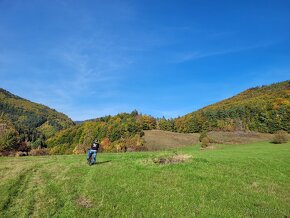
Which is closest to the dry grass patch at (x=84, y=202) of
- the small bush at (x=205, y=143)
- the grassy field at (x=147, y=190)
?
the grassy field at (x=147, y=190)

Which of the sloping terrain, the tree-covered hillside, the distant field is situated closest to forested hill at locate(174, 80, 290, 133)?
the distant field

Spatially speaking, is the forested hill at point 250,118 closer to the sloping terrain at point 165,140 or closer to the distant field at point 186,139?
the distant field at point 186,139

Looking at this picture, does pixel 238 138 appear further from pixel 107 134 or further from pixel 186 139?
pixel 107 134

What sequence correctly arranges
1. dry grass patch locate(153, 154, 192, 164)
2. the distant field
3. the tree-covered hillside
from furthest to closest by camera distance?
Result: the tree-covered hillside
the distant field
dry grass patch locate(153, 154, 192, 164)

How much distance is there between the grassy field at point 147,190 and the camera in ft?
54.9

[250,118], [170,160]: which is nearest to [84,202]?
[170,160]

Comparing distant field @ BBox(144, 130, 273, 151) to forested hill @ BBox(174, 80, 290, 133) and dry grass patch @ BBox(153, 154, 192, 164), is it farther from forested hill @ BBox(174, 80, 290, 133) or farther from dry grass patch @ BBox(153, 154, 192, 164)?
dry grass patch @ BBox(153, 154, 192, 164)

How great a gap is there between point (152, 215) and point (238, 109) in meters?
157

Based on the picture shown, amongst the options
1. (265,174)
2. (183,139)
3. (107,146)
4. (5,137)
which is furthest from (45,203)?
(107,146)

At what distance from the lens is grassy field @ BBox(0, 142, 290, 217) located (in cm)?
1673

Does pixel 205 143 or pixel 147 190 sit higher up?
pixel 205 143

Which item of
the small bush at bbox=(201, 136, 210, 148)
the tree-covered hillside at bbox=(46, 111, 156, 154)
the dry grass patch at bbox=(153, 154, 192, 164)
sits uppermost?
the tree-covered hillside at bbox=(46, 111, 156, 154)

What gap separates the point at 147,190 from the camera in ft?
68.4

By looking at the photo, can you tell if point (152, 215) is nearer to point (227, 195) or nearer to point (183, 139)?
point (227, 195)
